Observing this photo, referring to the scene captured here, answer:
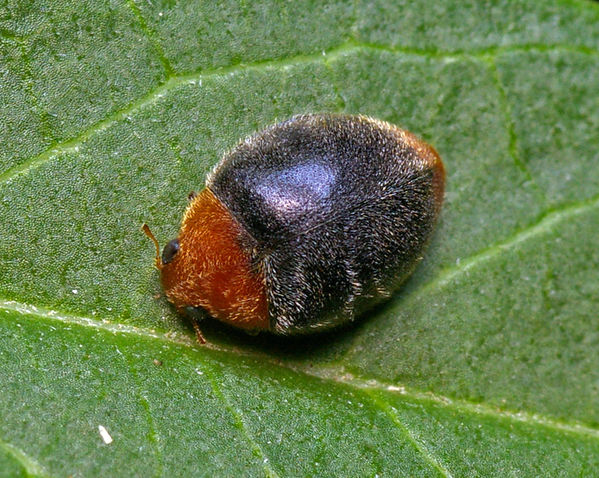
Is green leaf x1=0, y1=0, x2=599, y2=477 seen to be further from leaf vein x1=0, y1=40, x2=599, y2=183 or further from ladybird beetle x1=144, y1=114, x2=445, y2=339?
ladybird beetle x1=144, y1=114, x2=445, y2=339

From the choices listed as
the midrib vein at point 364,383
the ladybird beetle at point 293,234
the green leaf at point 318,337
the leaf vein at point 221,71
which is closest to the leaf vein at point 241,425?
the green leaf at point 318,337

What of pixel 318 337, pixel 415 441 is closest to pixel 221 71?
pixel 318 337

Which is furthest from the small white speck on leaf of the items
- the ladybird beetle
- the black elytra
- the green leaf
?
the black elytra

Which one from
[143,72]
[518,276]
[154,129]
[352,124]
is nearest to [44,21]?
[143,72]

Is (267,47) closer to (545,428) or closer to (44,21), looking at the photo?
(44,21)

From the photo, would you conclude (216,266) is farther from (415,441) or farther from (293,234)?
(415,441)

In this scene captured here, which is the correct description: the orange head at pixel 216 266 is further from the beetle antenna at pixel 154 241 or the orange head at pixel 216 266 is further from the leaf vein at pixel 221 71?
the leaf vein at pixel 221 71
